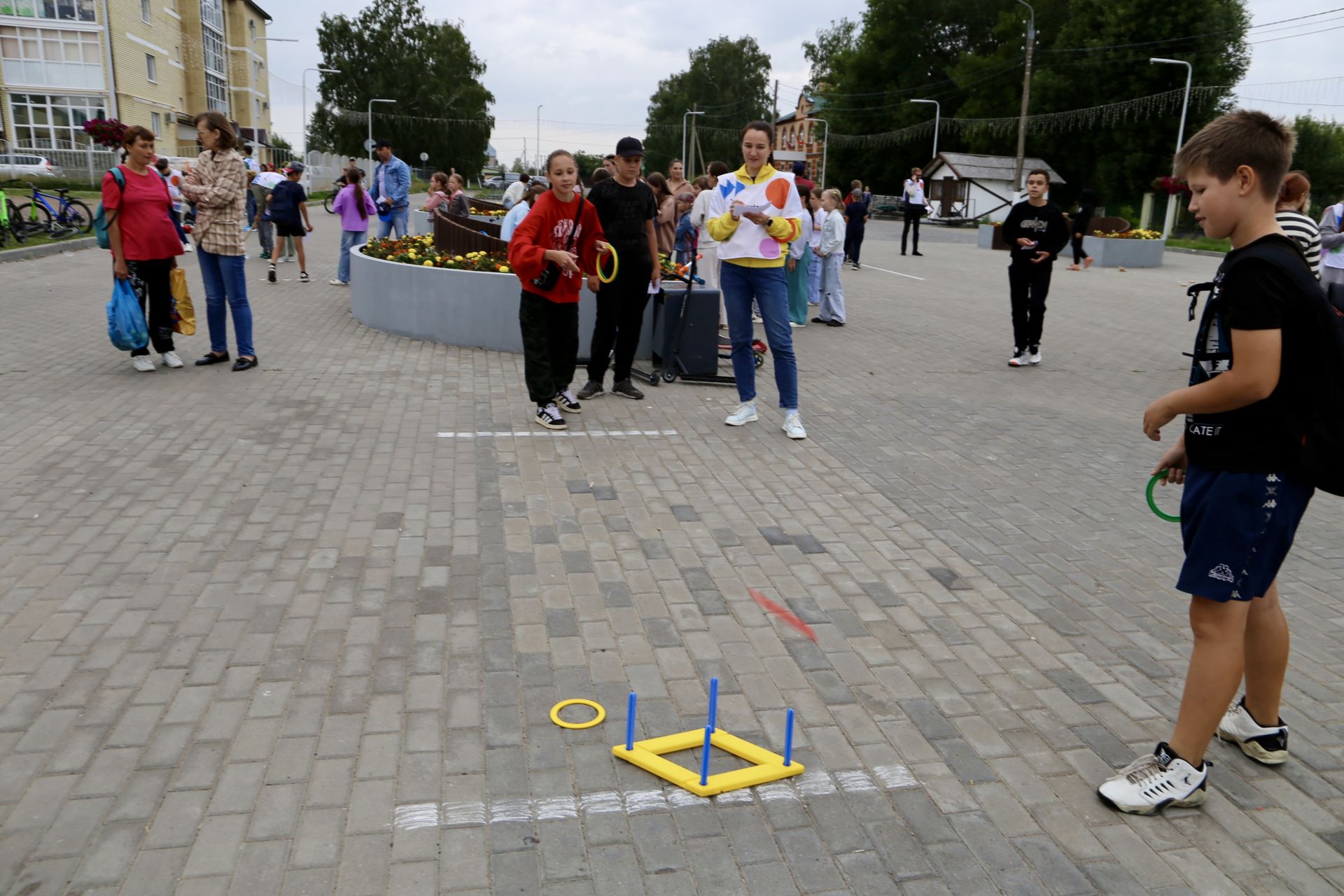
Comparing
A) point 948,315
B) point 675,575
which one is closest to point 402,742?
point 675,575

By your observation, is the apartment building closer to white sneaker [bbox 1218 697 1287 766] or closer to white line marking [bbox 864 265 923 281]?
white line marking [bbox 864 265 923 281]

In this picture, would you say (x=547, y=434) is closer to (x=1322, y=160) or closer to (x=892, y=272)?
(x=892, y=272)

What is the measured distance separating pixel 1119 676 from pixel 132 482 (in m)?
5.15

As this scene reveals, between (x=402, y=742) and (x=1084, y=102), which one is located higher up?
(x=1084, y=102)

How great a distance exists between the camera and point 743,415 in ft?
24.8

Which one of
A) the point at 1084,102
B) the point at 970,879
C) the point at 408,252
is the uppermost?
the point at 1084,102

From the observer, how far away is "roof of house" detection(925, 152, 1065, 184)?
54.0 m

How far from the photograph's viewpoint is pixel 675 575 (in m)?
4.71

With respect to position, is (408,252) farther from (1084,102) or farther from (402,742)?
(1084,102)

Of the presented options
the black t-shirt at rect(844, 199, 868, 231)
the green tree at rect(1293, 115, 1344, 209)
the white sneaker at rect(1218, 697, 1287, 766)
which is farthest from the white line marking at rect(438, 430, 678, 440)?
the green tree at rect(1293, 115, 1344, 209)

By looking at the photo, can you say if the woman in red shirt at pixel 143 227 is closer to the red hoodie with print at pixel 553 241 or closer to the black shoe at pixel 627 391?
the red hoodie with print at pixel 553 241

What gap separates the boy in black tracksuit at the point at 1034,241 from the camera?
32.4ft

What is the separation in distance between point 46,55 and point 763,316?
58434mm

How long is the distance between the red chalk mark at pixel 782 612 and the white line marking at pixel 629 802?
1003mm
